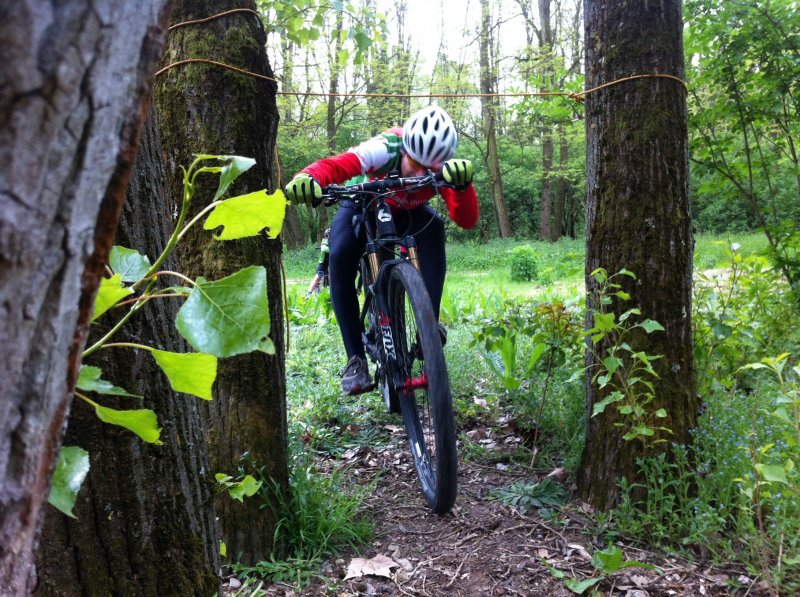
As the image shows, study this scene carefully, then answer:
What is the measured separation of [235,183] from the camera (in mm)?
2262

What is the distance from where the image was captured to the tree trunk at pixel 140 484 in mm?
1120

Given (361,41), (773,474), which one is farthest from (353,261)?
(773,474)

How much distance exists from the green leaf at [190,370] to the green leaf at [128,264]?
0.49 ft

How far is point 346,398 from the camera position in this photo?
429 centimetres

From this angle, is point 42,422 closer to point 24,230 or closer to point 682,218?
point 24,230

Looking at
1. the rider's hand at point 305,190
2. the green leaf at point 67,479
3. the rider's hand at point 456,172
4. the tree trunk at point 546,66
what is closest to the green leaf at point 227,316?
the green leaf at point 67,479

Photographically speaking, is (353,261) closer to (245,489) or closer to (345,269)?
(345,269)

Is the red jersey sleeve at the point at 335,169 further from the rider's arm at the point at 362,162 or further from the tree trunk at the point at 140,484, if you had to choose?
the tree trunk at the point at 140,484

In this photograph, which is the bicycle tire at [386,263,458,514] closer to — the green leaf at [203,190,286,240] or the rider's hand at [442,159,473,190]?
the rider's hand at [442,159,473,190]

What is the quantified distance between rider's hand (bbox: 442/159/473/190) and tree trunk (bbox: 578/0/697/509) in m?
0.81

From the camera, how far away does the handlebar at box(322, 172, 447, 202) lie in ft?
10.7

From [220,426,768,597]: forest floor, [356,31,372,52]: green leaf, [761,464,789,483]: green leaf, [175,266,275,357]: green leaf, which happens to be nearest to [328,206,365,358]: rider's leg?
[356,31,372,52]: green leaf

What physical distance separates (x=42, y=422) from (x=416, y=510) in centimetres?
270

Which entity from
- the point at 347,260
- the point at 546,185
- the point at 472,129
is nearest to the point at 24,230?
the point at 347,260
